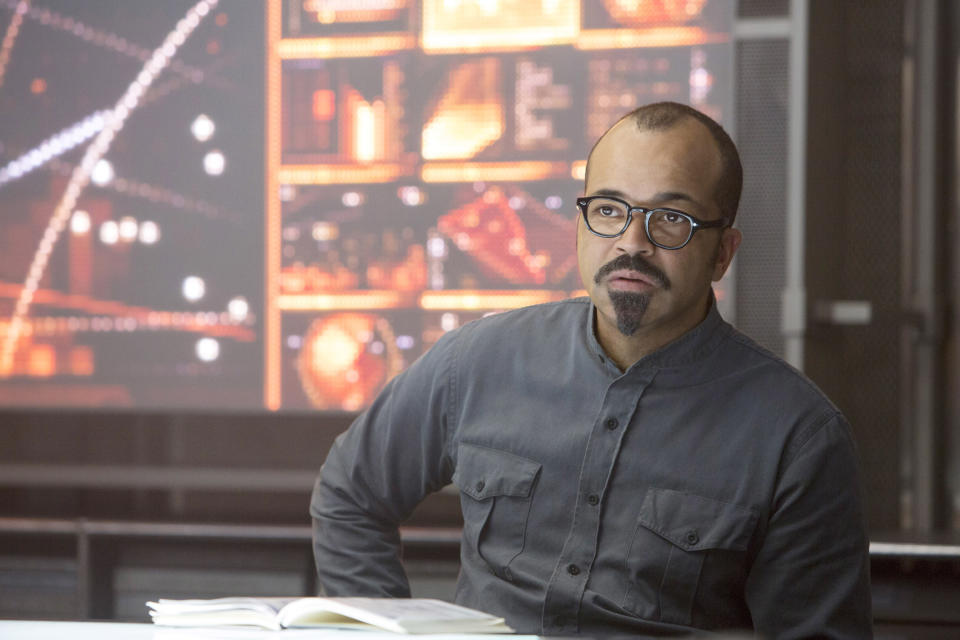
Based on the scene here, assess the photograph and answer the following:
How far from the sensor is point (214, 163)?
2.75m

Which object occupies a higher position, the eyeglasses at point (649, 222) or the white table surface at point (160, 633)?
the eyeglasses at point (649, 222)

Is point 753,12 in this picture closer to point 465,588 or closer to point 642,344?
point 642,344

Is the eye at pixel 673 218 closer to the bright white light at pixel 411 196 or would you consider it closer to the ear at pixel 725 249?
the ear at pixel 725 249

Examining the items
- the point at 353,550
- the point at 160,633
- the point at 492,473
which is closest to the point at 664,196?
the point at 492,473

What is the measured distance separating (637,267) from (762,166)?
1199mm

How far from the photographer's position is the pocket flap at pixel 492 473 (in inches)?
57.4

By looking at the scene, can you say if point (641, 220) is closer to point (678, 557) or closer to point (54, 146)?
point (678, 557)

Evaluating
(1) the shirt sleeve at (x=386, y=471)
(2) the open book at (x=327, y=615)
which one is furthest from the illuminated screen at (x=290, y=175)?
(2) the open book at (x=327, y=615)

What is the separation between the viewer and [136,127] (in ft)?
9.14

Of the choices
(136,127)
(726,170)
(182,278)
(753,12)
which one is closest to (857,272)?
(753,12)

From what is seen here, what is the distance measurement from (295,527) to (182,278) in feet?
2.52

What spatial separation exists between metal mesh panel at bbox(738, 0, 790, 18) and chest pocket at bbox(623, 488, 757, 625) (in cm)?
150

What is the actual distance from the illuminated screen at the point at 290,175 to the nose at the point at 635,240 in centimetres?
120

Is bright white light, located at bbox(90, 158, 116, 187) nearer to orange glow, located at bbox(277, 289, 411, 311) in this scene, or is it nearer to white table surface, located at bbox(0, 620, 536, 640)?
orange glow, located at bbox(277, 289, 411, 311)
